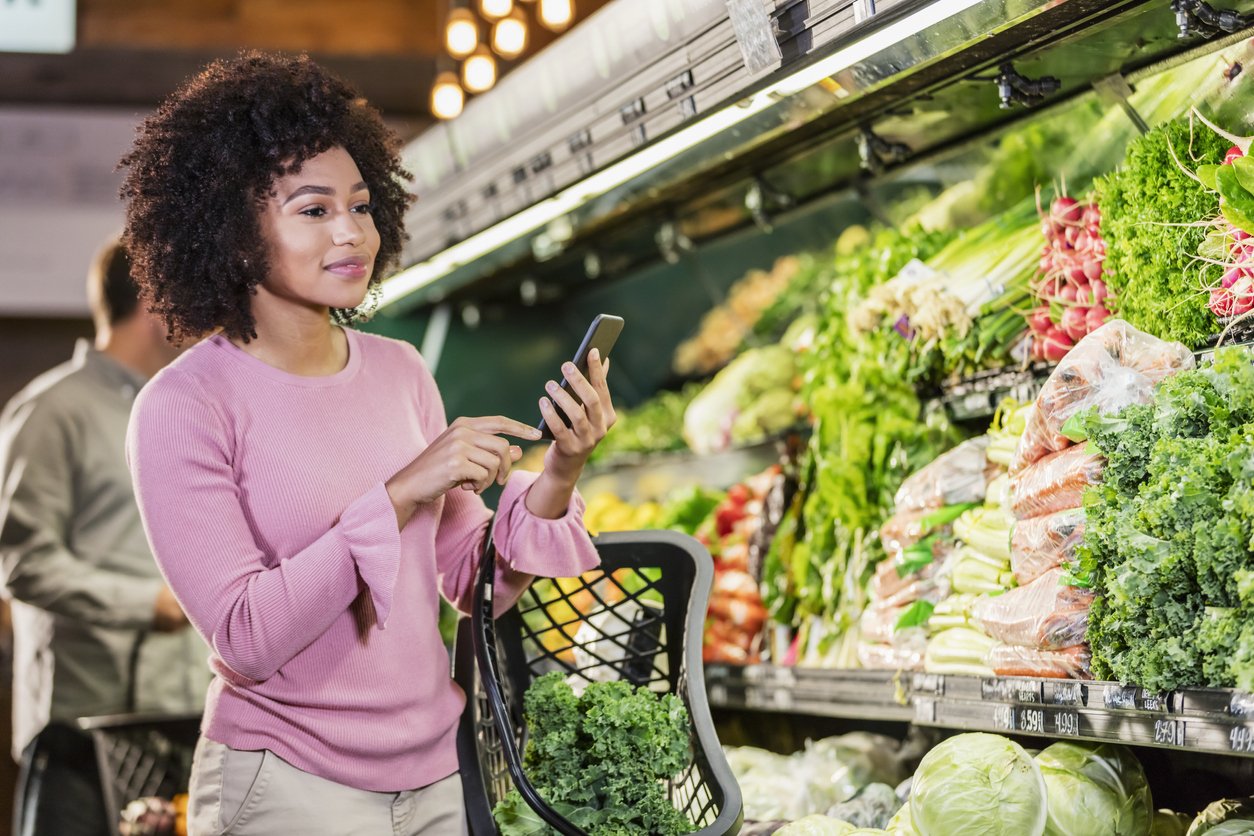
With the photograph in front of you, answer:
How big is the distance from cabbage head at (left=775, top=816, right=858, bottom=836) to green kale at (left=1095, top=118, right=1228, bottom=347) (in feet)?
3.61

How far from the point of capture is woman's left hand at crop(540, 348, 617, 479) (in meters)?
2.05

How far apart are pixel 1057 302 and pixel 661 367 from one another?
2.70 m

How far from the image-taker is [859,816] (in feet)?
8.85

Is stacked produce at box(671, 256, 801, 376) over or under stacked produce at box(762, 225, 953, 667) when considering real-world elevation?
over

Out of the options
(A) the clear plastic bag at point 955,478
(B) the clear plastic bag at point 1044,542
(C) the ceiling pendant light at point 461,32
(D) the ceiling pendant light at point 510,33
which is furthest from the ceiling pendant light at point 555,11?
(B) the clear plastic bag at point 1044,542

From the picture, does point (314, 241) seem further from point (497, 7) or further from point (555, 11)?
point (497, 7)

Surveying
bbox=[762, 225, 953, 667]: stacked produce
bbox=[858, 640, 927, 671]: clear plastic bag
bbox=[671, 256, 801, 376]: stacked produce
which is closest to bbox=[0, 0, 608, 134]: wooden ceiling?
bbox=[671, 256, 801, 376]: stacked produce

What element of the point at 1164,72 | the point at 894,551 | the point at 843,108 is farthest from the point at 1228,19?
the point at 894,551

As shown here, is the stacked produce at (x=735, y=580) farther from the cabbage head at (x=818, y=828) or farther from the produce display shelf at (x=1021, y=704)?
the cabbage head at (x=818, y=828)

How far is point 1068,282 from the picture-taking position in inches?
102

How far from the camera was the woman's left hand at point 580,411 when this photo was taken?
80.7 inches

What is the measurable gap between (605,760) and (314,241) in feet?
3.34

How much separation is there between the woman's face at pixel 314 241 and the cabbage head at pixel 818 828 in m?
1.32

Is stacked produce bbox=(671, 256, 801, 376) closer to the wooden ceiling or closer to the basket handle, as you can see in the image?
the basket handle
